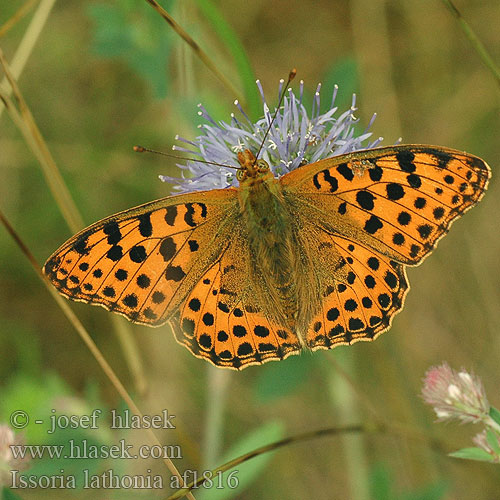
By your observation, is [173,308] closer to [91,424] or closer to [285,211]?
[285,211]

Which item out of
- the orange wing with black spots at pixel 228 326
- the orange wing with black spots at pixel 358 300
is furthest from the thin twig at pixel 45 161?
the orange wing with black spots at pixel 358 300

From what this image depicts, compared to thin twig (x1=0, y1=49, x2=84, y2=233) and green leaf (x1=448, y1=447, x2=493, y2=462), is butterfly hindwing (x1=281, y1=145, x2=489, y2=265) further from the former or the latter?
thin twig (x1=0, y1=49, x2=84, y2=233)

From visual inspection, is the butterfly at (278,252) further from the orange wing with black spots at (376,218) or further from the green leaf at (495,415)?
the green leaf at (495,415)

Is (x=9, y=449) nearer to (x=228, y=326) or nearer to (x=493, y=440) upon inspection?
(x=228, y=326)

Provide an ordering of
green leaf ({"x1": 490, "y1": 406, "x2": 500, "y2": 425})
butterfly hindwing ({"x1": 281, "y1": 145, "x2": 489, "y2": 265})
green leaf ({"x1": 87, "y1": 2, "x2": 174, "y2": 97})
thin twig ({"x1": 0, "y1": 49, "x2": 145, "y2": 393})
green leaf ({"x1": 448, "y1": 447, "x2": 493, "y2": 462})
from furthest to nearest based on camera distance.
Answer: green leaf ({"x1": 87, "y1": 2, "x2": 174, "y2": 97}) < thin twig ({"x1": 0, "y1": 49, "x2": 145, "y2": 393}) < butterfly hindwing ({"x1": 281, "y1": 145, "x2": 489, "y2": 265}) < green leaf ({"x1": 490, "y1": 406, "x2": 500, "y2": 425}) < green leaf ({"x1": 448, "y1": 447, "x2": 493, "y2": 462})

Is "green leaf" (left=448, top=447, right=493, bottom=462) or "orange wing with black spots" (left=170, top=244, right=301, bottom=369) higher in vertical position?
"orange wing with black spots" (left=170, top=244, right=301, bottom=369)

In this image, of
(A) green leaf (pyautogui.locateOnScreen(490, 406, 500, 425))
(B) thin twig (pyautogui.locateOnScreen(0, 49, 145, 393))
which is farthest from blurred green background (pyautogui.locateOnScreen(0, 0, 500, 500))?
(A) green leaf (pyautogui.locateOnScreen(490, 406, 500, 425))

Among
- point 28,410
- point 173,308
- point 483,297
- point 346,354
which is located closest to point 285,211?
point 173,308

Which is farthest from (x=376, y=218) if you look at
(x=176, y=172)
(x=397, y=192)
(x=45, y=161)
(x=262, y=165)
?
(x=176, y=172)
